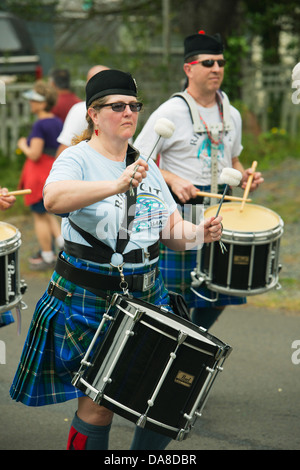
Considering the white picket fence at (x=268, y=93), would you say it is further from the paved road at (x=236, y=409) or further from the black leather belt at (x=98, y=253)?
the black leather belt at (x=98, y=253)

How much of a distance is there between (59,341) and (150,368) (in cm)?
44

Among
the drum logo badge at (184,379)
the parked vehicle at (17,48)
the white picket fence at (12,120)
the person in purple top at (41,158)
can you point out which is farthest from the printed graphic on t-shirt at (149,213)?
the parked vehicle at (17,48)

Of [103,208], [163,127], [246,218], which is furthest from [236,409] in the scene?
[163,127]

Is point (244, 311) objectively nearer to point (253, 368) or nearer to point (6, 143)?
point (253, 368)

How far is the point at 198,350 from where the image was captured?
105 inches

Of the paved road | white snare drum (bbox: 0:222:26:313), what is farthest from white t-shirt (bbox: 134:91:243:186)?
the paved road

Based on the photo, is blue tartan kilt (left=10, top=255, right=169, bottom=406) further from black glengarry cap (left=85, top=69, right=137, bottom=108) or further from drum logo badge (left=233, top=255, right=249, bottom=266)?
drum logo badge (left=233, top=255, right=249, bottom=266)

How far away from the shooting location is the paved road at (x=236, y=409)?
371 centimetres

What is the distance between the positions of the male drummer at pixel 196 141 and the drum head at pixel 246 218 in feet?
0.40

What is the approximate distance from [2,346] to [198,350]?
1816 mm

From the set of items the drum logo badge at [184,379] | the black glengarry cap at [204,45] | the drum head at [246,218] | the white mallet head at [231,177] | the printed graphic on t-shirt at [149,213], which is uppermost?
the black glengarry cap at [204,45]

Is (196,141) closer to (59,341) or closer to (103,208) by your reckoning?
(103,208)

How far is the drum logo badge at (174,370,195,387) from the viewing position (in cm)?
269
